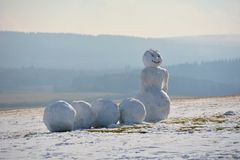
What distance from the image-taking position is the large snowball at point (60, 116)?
19.2 m

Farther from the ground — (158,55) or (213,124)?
(158,55)

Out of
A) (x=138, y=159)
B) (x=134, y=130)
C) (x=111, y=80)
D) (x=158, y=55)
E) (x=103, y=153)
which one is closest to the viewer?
(x=138, y=159)

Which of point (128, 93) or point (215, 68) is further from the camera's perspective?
point (215, 68)

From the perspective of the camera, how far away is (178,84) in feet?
508

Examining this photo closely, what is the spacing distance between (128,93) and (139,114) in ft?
412

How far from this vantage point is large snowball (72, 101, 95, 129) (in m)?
20.4

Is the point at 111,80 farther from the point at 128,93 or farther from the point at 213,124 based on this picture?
the point at 213,124

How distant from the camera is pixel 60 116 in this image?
19219mm

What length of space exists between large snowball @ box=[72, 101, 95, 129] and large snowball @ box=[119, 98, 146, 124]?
5.07ft

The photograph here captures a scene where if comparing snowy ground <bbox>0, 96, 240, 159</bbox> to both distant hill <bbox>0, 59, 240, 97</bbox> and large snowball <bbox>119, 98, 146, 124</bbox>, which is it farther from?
distant hill <bbox>0, 59, 240, 97</bbox>

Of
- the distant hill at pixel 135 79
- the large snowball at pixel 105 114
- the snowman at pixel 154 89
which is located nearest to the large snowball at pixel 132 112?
the large snowball at pixel 105 114

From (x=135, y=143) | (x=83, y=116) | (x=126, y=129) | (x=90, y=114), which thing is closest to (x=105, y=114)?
(x=90, y=114)

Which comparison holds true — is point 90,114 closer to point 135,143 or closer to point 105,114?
point 105,114

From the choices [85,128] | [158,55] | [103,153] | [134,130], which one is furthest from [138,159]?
[158,55]
